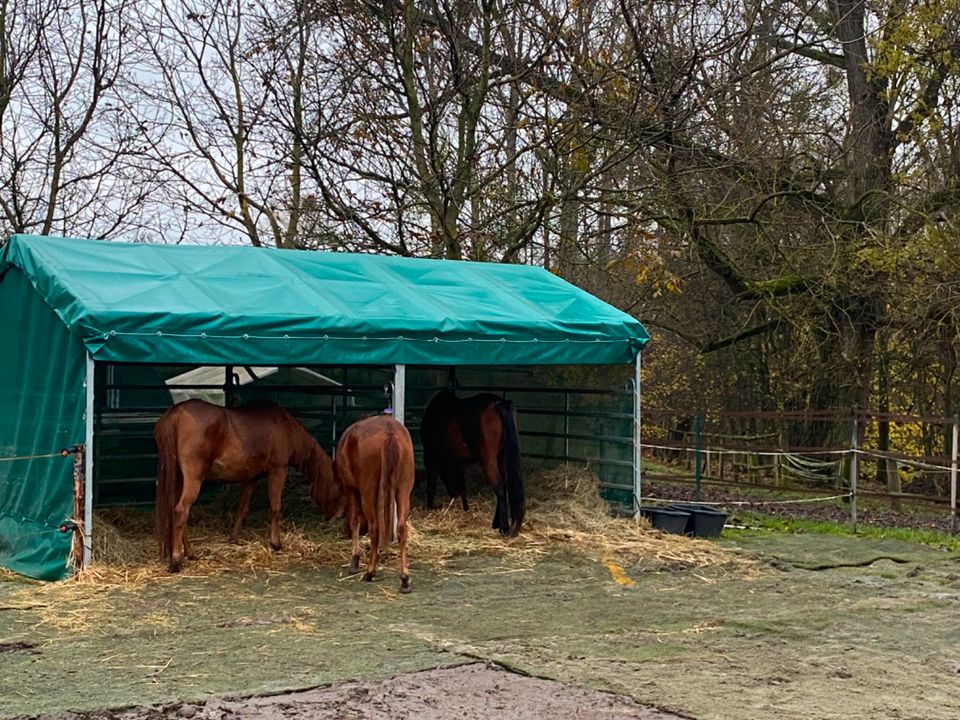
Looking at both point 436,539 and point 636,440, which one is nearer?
point 436,539

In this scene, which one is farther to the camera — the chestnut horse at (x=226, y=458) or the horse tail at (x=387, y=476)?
the chestnut horse at (x=226, y=458)

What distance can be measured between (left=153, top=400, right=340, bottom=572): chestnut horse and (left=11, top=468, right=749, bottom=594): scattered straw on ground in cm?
28

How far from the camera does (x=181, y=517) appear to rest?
327 inches

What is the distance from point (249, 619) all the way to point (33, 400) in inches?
127

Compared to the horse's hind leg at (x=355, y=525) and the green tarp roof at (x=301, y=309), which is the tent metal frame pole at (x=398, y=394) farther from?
the horse's hind leg at (x=355, y=525)

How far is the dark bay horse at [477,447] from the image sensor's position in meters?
9.85

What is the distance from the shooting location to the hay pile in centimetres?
841

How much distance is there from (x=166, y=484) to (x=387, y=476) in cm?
167

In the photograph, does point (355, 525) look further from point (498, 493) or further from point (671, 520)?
point (671, 520)

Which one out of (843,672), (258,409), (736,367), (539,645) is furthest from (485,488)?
(736,367)

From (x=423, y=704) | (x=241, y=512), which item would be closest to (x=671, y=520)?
(x=241, y=512)

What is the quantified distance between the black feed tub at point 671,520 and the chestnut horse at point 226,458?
329 centimetres

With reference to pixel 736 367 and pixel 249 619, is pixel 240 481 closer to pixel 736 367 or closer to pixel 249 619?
pixel 249 619

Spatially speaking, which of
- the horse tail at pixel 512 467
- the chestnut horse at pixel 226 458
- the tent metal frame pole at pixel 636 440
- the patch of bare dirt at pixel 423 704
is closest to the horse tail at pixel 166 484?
the chestnut horse at pixel 226 458
